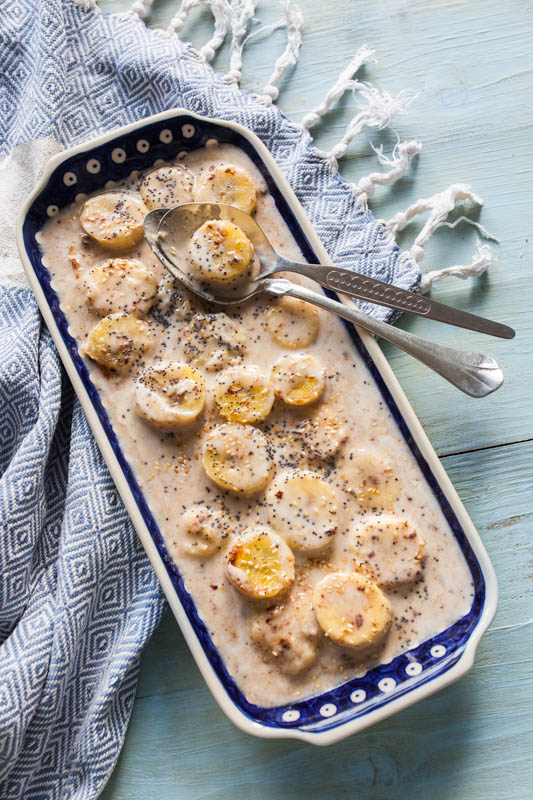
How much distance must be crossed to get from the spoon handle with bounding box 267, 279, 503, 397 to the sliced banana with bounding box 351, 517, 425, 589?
37cm

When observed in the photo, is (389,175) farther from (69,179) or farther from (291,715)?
(291,715)

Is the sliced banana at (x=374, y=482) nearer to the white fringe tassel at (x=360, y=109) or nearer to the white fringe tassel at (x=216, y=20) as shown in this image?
the white fringe tassel at (x=360, y=109)

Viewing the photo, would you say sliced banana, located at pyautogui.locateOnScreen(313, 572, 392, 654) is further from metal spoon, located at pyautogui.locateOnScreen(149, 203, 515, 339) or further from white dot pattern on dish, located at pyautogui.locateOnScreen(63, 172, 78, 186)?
white dot pattern on dish, located at pyautogui.locateOnScreen(63, 172, 78, 186)

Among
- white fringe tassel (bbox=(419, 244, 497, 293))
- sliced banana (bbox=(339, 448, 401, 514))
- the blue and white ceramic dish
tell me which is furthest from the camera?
white fringe tassel (bbox=(419, 244, 497, 293))

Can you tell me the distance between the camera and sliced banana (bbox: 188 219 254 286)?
181cm

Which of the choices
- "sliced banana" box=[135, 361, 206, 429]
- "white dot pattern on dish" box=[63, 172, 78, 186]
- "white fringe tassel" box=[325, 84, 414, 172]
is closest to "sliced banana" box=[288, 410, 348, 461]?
"sliced banana" box=[135, 361, 206, 429]

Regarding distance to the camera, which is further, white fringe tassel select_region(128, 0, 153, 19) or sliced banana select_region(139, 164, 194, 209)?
white fringe tassel select_region(128, 0, 153, 19)

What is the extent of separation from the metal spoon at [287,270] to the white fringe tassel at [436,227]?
0.20 m

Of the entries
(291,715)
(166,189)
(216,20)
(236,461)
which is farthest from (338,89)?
(291,715)

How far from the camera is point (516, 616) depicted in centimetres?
190

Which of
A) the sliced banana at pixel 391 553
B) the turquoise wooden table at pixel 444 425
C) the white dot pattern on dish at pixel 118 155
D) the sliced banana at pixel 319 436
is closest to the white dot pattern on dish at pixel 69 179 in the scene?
the white dot pattern on dish at pixel 118 155

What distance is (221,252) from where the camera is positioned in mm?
1815

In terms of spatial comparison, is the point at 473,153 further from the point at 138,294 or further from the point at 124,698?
the point at 124,698

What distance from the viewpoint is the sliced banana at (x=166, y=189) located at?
A: 188cm
